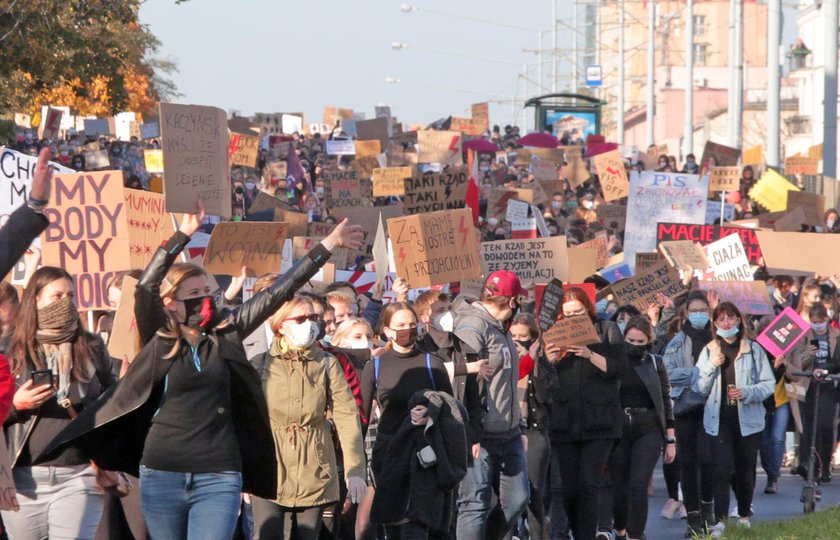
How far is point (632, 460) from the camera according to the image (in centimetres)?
1027

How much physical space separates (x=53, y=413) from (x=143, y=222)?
409cm

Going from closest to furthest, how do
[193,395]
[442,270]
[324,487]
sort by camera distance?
[193,395]
[324,487]
[442,270]

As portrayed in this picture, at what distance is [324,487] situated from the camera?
7.29 metres

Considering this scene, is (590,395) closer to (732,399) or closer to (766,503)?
(732,399)

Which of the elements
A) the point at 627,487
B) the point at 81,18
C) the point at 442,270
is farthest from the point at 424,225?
the point at 81,18

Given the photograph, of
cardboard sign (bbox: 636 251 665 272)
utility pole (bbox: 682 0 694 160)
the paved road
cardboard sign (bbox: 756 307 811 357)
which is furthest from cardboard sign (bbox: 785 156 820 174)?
cardboard sign (bbox: 756 307 811 357)

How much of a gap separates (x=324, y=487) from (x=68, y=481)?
56.1 inches

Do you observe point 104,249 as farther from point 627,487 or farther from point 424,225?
point 424,225

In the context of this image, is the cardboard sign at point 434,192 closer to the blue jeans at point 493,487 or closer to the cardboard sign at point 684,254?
the cardboard sign at point 684,254

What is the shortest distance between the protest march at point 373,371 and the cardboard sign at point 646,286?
0.02 metres

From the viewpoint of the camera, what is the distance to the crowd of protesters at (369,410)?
6016mm

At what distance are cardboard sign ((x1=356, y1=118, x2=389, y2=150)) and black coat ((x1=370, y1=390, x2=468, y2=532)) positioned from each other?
1055 inches

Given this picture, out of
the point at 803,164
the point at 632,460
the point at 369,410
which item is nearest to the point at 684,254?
the point at 632,460

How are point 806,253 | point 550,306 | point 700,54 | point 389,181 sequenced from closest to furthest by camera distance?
1. point 550,306
2. point 806,253
3. point 389,181
4. point 700,54
